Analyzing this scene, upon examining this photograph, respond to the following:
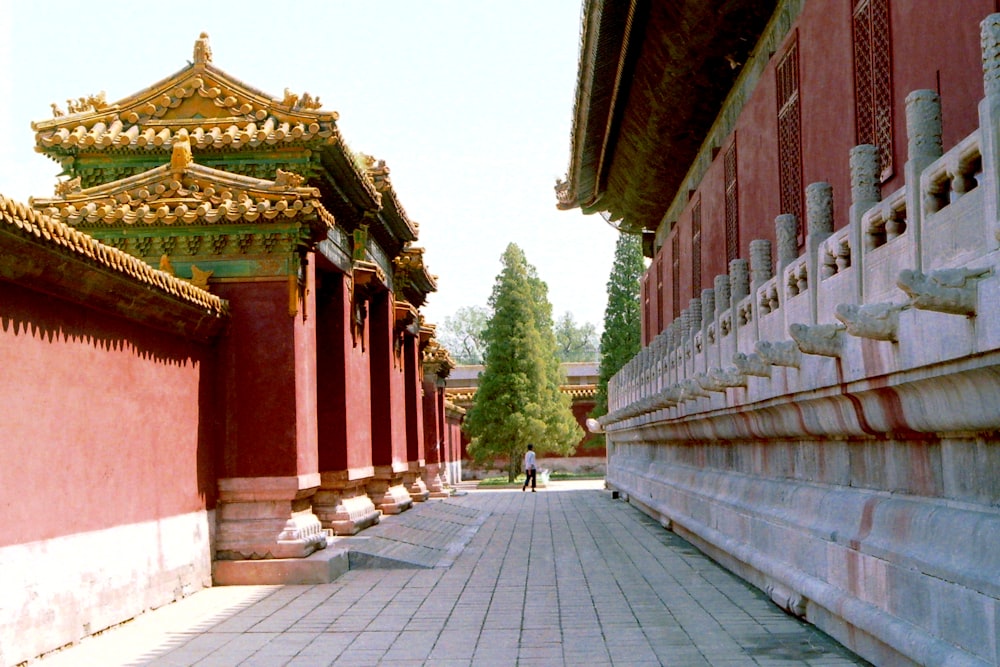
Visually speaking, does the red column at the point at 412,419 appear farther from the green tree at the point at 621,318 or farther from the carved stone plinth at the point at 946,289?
the green tree at the point at 621,318

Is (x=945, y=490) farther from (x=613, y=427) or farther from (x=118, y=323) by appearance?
(x=613, y=427)

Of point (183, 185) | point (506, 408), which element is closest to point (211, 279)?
point (183, 185)

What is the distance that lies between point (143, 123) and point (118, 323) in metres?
4.87

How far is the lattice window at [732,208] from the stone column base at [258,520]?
6.06 meters

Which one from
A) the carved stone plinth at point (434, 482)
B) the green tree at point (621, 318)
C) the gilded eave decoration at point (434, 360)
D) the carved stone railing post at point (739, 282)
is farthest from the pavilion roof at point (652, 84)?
the green tree at point (621, 318)

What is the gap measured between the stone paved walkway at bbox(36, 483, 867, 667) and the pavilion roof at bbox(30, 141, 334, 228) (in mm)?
3832

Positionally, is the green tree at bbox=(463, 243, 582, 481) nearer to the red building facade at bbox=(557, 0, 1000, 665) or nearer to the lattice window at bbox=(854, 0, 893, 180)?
the red building facade at bbox=(557, 0, 1000, 665)

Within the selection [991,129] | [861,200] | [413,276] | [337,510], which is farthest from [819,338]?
[413,276]

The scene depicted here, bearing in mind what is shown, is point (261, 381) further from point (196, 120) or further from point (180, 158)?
point (196, 120)

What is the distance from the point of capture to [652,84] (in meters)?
15.6

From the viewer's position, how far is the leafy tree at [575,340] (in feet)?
306

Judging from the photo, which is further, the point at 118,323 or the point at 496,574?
the point at 496,574

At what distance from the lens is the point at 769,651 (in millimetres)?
7605

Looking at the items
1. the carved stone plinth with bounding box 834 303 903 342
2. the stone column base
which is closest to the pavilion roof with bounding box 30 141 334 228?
the stone column base
